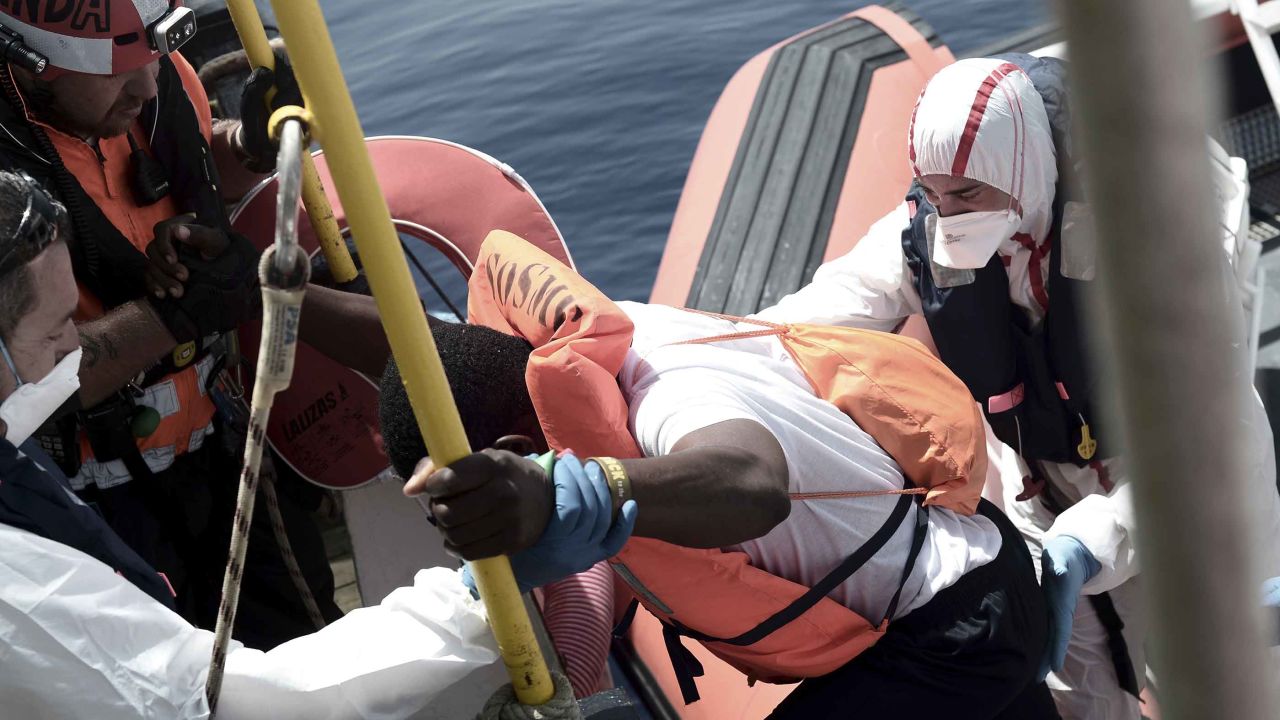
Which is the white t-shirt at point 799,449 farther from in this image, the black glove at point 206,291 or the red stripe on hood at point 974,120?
the black glove at point 206,291

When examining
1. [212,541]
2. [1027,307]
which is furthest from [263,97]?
[1027,307]

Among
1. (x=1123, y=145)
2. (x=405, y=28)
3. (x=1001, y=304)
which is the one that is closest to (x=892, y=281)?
(x=1001, y=304)

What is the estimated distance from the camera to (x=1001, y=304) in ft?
6.59

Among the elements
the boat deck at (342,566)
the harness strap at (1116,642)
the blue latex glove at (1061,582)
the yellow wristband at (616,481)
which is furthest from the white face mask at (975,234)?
the boat deck at (342,566)

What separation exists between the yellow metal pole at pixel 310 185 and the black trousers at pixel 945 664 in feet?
3.36

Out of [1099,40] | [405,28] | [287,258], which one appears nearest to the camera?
[1099,40]

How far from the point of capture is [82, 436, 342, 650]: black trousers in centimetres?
227

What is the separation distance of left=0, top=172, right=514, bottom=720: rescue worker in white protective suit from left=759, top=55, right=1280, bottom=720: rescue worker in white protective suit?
0.89 m

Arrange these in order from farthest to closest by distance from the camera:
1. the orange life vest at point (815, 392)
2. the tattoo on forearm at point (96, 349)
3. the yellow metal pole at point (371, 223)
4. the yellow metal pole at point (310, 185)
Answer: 1. the tattoo on forearm at point (96, 349)
2. the yellow metal pole at point (310, 185)
3. the orange life vest at point (815, 392)
4. the yellow metal pole at point (371, 223)

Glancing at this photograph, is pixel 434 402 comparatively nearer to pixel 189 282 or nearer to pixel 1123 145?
pixel 1123 145

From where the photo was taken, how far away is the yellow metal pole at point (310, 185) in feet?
5.68

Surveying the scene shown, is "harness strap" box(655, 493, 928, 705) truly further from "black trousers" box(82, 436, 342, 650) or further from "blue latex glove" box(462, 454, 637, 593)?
"black trousers" box(82, 436, 342, 650)

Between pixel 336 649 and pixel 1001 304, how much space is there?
1226mm

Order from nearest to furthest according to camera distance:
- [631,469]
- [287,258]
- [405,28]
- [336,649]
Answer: [287,258], [631,469], [336,649], [405,28]
